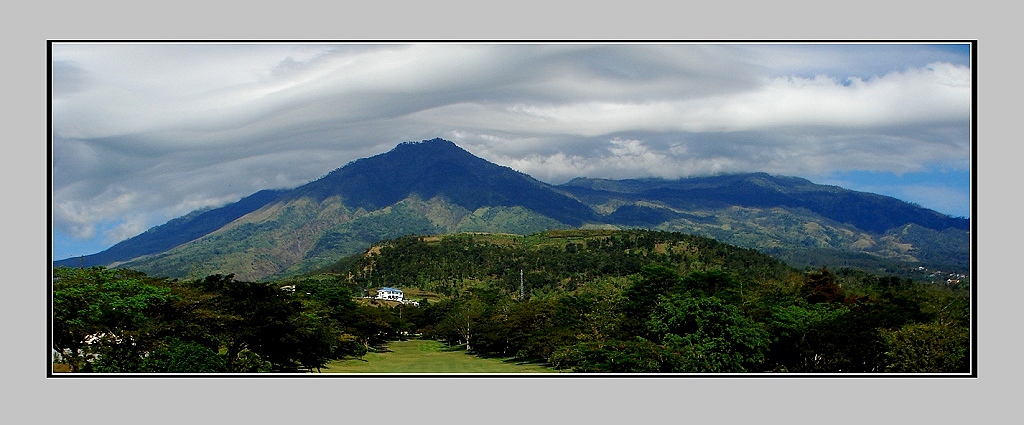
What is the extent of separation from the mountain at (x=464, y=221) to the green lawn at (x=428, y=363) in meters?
25.0

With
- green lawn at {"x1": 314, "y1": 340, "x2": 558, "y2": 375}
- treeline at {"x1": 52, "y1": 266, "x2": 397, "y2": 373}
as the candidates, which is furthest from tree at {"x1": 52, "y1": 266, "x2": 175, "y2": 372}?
green lawn at {"x1": 314, "y1": 340, "x2": 558, "y2": 375}

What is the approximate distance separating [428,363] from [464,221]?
147 m

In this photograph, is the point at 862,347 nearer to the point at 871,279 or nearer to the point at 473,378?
the point at 473,378

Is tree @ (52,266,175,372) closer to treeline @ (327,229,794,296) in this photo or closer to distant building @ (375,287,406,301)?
treeline @ (327,229,794,296)

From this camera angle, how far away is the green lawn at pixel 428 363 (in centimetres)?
2395

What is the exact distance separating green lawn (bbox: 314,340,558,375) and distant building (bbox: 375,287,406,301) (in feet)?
78.1

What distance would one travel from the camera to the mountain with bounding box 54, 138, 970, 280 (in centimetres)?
8344

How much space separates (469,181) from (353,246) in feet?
193

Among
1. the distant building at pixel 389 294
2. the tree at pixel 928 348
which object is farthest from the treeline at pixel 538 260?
the tree at pixel 928 348

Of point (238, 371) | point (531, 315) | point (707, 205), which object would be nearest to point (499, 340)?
point (531, 315)

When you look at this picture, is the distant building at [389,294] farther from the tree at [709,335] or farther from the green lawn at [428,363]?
the tree at [709,335]

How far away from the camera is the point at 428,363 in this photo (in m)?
27.8

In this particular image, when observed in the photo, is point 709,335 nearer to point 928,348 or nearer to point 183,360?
point 928,348

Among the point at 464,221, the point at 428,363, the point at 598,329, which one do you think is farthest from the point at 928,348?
the point at 464,221
